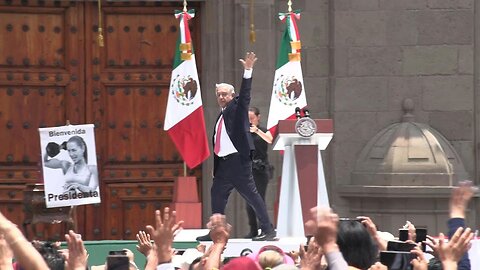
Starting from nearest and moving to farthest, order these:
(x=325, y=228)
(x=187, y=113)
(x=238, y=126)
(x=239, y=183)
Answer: (x=325, y=228) < (x=238, y=126) < (x=239, y=183) < (x=187, y=113)

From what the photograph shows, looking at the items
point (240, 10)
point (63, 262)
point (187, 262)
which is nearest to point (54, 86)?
point (240, 10)

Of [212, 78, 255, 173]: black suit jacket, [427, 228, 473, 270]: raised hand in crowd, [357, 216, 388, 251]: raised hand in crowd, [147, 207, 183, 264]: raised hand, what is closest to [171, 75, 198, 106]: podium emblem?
[212, 78, 255, 173]: black suit jacket

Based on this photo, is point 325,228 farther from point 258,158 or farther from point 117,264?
point 258,158

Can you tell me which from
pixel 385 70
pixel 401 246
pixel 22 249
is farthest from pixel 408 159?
pixel 22 249

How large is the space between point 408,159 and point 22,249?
1171cm

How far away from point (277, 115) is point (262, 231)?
8.94 feet

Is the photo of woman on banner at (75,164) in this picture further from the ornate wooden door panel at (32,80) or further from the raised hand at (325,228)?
the raised hand at (325,228)

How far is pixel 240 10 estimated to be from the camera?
1764 cm

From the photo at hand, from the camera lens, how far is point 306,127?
1426cm

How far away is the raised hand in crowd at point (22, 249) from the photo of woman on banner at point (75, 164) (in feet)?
27.6

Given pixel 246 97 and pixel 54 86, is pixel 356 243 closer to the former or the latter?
pixel 246 97

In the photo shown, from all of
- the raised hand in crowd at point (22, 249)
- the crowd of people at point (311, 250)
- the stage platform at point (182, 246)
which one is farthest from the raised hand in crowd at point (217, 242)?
the stage platform at point (182, 246)

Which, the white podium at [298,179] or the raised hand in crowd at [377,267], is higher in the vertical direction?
the raised hand in crowd at [377,267]

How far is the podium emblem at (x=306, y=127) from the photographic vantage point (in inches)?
560
